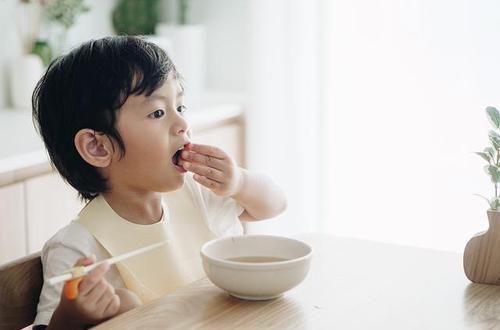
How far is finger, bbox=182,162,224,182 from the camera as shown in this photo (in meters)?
1.53

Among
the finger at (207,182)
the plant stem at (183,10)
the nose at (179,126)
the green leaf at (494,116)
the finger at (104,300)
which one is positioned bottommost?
the finger at (104,300)

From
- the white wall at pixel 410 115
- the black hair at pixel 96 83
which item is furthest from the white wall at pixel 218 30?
the black hair at pixel 96 83

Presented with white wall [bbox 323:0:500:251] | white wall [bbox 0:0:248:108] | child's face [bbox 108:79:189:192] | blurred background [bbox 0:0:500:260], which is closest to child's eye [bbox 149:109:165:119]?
child's face [bbox 108:79:189:192]

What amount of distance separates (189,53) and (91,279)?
201cm

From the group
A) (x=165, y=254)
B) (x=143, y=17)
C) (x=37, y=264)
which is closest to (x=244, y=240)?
(x=165, y=254)

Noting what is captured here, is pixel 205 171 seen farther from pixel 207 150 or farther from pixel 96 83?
pixel 96 83

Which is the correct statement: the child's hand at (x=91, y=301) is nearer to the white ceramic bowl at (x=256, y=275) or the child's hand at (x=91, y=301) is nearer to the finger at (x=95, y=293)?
the finger at (x=95, y=293)

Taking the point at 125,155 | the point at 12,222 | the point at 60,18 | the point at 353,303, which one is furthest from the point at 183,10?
the point at 353,303

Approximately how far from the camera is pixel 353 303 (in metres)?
1.29

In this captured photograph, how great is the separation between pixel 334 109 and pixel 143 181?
1.49m

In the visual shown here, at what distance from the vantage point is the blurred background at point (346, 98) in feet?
8.98

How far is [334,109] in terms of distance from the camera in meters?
2.97

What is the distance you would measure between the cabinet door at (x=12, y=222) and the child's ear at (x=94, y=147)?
67 cm

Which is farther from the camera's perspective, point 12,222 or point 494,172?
point 12,222
